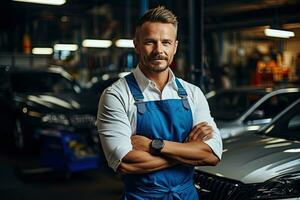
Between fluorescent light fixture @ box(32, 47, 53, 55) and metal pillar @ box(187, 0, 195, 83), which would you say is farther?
fluorescent light fixture @ box(32, 47, 53, 55)

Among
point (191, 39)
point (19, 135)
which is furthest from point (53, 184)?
point (191, 39)

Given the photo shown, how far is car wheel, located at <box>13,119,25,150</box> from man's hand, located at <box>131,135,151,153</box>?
20.3ft

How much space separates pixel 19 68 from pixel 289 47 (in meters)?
4.95

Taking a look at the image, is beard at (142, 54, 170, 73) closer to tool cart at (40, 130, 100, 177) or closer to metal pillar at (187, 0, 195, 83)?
metal pillar at (187, 0, 195, 83)

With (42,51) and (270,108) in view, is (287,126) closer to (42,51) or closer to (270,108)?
(270,108)

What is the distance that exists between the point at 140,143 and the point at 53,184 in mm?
4297

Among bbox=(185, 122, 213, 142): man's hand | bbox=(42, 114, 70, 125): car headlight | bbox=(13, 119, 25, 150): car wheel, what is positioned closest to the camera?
bbox=(185, 122, 213, 142): man's hand

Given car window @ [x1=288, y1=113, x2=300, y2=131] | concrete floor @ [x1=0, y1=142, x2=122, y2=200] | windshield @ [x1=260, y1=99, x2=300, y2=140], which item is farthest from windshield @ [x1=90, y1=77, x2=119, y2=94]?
car window @ [x1=288, y1=113, x2=300, y2=131]

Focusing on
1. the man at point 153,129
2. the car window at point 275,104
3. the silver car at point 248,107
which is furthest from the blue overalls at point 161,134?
the car window at point 275,104

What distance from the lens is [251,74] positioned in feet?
34.0

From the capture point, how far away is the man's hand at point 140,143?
2.24 metres

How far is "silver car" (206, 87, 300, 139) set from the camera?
604 centimetres

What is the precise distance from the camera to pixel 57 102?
7836 millimetres

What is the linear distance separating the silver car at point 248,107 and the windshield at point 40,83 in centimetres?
317
